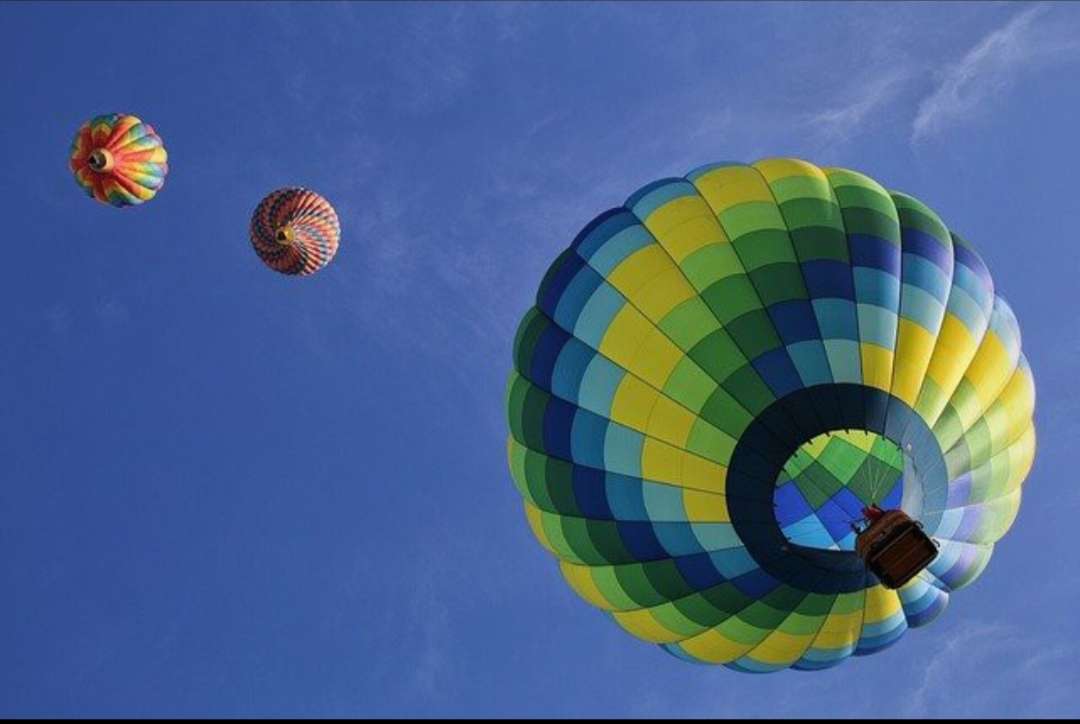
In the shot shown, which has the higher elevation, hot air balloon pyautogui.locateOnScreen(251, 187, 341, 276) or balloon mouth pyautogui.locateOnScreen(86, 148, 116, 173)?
balloon mouth pyautogui.locateOnScreen(86, 148, 116, 173)

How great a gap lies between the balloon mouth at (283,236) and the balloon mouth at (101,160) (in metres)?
3.19

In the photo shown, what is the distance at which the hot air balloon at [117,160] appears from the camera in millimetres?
21828

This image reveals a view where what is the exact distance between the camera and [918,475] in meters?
14.8

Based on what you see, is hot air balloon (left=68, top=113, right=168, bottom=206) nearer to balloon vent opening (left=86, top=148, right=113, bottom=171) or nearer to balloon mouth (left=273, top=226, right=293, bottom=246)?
balloon vent opening (left=86, top=148, right=113, bottom=171)

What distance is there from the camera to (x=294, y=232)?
22.0 m

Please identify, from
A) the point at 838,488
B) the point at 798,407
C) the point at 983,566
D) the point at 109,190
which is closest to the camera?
the point at 798,407

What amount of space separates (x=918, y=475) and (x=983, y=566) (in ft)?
9.72

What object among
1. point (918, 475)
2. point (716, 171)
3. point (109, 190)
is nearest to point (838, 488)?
point (918, 475)

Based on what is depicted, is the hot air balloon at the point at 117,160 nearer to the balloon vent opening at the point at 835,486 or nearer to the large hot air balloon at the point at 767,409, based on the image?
the large hot air balloon at the point at 767,409

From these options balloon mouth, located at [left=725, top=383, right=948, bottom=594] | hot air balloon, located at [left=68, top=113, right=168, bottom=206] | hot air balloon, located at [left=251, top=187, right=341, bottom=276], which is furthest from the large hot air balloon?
hot air balloon, located at [left=68, top=113, right=168, bottom=206]

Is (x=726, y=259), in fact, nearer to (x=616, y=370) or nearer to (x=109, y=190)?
(x=616, y=370)

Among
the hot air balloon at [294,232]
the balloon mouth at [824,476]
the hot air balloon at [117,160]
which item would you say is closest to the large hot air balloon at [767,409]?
the balloon mouth at [824,476]

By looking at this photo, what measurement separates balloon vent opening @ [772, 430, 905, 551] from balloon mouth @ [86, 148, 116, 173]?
13.5 metres

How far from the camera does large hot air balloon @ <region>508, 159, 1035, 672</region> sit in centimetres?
1480
